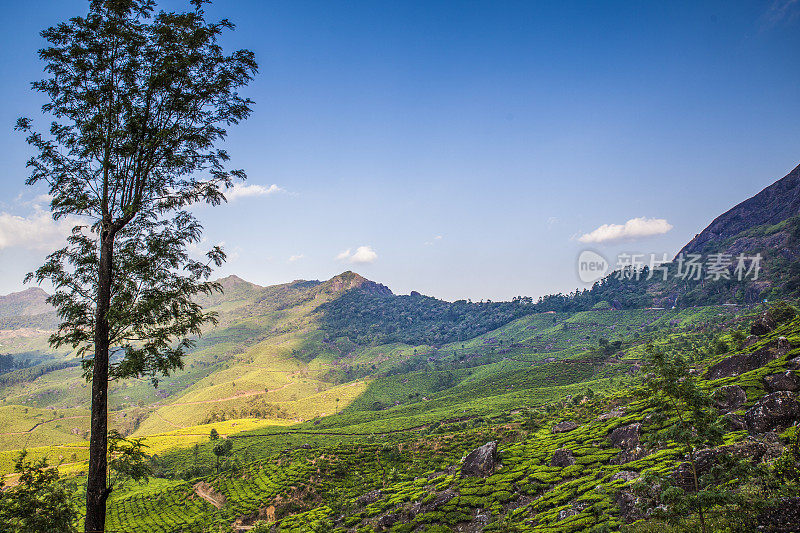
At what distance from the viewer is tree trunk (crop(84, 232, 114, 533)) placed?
9.80m

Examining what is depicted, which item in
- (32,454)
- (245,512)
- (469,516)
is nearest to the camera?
(469,516)

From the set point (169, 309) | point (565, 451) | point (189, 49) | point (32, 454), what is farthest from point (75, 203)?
point (32, 454)

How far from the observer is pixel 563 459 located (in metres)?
32.0

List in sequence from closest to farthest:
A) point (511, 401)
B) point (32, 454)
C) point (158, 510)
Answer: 1. point (158, 510)
2. point (511, 401)
3. point (32, 454)

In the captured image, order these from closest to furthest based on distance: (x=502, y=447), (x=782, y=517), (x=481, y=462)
Answer: 1. (x=782, y=517)
2. (x=481, y=462)
3. (x=502, y=447)

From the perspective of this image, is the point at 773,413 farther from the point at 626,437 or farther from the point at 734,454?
the point at 626,437

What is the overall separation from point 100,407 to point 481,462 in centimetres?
3421

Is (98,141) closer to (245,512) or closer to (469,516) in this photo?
(469,516)

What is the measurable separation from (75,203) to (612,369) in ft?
416

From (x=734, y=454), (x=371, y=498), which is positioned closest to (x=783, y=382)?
(x=734, y=454)

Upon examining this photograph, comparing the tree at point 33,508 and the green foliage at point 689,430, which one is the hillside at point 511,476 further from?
the tree at point 33,508

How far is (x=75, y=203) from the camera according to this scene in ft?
36.7

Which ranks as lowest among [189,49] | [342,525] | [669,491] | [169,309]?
[342,525]

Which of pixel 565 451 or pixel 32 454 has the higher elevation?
pixel 565 451
